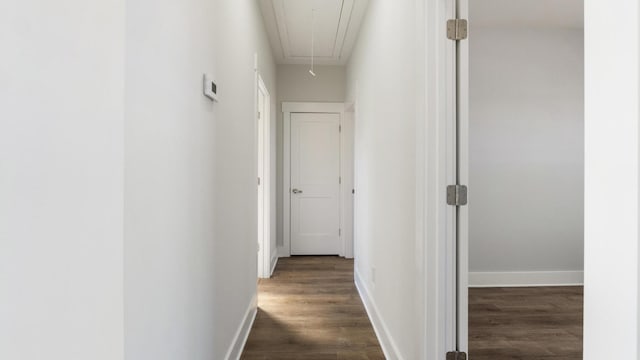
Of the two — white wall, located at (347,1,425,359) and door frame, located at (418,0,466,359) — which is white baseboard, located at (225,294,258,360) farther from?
door frame, located at (418,0,466,359)

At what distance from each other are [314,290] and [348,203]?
5.30 feet

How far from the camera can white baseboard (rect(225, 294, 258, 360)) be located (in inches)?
78.7

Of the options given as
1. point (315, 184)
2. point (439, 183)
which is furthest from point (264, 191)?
point (439, 183)

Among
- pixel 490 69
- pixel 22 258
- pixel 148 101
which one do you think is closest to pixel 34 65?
pixel 22 258

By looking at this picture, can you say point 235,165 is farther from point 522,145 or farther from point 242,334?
point 522,145

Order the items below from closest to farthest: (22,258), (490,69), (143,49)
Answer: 1. (22,258)
2. (143,49)
3. (490,69)

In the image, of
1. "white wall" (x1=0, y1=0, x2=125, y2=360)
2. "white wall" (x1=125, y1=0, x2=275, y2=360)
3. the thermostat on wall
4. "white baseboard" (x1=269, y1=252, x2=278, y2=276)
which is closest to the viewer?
"white wall" (x1=0, y1=0, x2=125, y2=360)

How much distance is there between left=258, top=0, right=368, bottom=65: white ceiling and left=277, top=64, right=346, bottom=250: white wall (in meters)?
0.20

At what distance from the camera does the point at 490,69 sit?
3.53 m

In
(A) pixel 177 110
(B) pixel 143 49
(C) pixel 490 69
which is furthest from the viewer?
(C) pixel 490 69

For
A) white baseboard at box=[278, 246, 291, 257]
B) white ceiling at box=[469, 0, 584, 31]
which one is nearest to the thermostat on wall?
white ceiling at box=[469, 0, 584, 31]

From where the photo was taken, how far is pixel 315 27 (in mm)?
3486

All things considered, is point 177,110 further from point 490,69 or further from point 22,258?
point 490,69

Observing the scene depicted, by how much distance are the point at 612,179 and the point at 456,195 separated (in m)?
0.91
